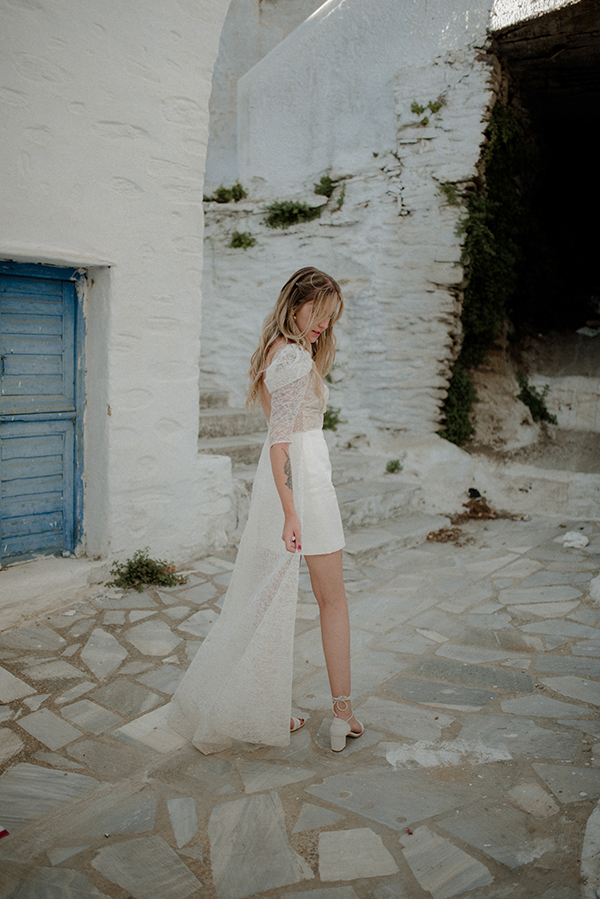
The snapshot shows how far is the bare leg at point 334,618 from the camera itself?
2.45 meters

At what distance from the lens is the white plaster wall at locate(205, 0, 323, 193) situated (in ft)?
30.0

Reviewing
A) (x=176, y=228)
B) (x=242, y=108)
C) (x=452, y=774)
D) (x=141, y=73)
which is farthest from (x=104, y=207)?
(x=242, y=108)

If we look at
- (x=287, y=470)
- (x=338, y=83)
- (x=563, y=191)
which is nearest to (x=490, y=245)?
(x=563, y=191)

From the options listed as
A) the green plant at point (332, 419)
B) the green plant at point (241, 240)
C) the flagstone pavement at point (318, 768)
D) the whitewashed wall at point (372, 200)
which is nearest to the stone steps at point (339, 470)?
the green plant at point (332, 419)

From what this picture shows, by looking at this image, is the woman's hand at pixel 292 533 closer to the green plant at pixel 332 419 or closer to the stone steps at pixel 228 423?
the stone steps at pixel 228 423

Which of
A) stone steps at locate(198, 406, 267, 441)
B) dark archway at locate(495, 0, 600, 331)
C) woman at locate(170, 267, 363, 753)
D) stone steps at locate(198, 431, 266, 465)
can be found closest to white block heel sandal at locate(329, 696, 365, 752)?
woman at locate(170, 267, 363, 753)

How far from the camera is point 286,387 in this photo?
7.56 feet

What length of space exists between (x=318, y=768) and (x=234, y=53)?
979cm

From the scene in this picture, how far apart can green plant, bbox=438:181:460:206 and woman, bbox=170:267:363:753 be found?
13.5ft

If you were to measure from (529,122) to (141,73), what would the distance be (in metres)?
4.80

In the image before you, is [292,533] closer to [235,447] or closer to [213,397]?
[235,447]

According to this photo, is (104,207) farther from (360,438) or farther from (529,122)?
(529,122)

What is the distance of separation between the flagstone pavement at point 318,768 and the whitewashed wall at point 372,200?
3.06 m

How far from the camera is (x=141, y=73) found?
3785 millimetres
